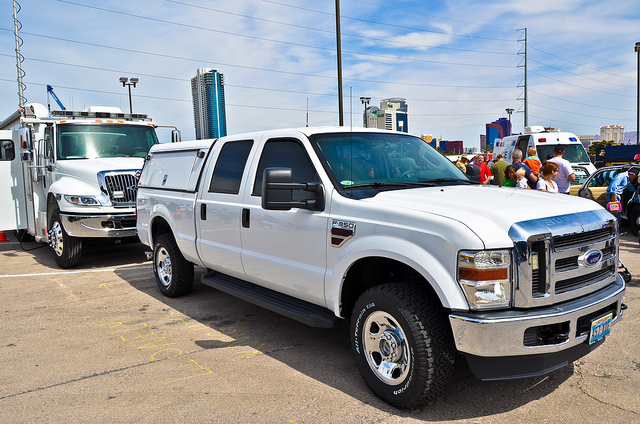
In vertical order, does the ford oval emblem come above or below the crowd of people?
below

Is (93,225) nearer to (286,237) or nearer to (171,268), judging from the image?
(171,268)

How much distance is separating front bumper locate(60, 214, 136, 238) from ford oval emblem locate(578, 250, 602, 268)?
708 cm

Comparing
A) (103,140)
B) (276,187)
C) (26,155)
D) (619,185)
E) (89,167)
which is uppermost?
(103,140)

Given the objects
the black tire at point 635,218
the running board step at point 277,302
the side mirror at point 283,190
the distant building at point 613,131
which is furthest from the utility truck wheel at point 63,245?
the distant building at point 613,131

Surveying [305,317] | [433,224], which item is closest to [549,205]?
[433,224]

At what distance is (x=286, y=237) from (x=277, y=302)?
64cm

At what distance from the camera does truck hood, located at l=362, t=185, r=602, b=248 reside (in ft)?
10.1

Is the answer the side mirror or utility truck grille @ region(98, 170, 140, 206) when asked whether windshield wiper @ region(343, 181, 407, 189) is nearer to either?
the side mirror

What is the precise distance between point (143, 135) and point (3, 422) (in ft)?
24.0

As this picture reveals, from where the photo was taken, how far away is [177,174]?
20.2ft

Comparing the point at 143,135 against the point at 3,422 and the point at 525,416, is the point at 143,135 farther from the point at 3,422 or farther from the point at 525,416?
the point at 525,416

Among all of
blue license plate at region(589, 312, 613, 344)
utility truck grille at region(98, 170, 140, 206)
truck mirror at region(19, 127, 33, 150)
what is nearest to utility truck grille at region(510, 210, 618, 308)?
blue license plate at region(589, 312, 613, 344)

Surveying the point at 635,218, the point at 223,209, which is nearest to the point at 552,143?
the point at 635,218

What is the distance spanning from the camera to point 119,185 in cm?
858
